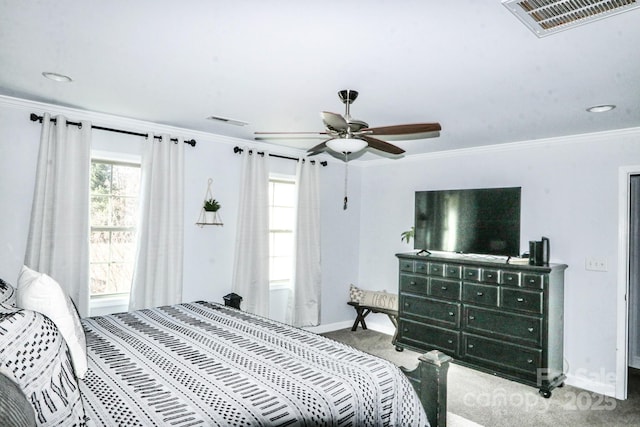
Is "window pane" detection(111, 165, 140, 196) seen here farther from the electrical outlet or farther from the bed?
the electrical outlet

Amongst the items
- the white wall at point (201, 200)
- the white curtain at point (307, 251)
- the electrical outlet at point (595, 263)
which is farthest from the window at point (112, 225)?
the electrical outlet at point (595, 263)

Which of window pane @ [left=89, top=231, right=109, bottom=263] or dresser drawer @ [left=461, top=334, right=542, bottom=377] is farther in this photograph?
window pane @ [left=89, top=231, right=109, bottom=263]

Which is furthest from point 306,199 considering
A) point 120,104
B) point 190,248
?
point 120,104

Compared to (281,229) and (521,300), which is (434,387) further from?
(281,229)

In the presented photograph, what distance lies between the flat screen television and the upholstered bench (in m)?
0.80

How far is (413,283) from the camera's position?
476 centimetres

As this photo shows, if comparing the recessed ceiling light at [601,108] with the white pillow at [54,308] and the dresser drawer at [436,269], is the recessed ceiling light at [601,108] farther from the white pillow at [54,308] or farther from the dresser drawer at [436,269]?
the white pillow at [54,308]

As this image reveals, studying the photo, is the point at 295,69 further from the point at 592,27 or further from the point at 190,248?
the point at 190,248

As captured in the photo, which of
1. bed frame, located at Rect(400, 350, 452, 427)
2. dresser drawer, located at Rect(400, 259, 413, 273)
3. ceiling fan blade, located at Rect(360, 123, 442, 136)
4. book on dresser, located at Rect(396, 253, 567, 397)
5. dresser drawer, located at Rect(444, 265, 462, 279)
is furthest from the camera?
dresser drawer, located at Rect(400, 259, 413, 273)

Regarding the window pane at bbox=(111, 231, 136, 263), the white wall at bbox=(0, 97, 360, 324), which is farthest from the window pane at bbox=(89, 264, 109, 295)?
the white wall at bbox=(0, 97, 360, 324)

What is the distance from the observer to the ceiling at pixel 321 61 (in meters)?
1.88

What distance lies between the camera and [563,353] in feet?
13.3

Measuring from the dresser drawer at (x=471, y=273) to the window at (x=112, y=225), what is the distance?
3439 mm

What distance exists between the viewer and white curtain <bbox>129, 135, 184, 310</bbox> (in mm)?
3984
